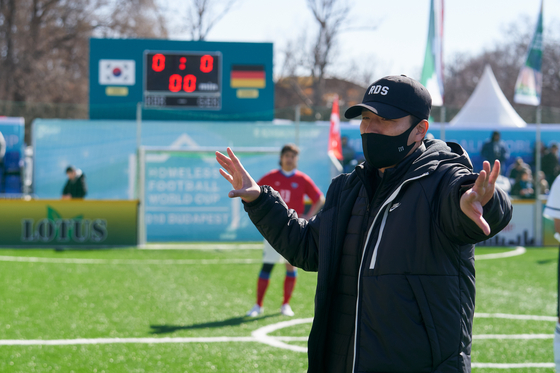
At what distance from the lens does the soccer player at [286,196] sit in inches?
315

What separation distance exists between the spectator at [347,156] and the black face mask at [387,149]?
45.1 ft

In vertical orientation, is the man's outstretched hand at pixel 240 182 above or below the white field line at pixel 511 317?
above

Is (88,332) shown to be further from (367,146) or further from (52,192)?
(52,192)

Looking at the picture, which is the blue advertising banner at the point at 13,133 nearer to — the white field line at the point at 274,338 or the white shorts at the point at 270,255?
the white shorts at the point at 270,255

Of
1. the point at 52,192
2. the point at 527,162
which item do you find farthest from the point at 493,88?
the point at 52,192

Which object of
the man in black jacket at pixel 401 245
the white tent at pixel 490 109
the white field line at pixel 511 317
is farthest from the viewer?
the white tent at pixel 490 109

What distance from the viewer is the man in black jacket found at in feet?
7.99

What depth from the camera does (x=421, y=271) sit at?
8.08ft

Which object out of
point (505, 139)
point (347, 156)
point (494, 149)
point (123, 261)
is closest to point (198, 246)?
point (123, 261)

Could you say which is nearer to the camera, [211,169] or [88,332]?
[88,332]

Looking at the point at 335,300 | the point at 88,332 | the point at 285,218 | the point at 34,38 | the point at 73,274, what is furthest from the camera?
the point at 34,38

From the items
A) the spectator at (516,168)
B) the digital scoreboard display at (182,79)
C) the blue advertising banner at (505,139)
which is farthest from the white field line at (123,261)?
the spectator at (516,168)

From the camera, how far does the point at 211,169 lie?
16375 millimetres

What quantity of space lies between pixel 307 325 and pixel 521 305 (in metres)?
3.21
